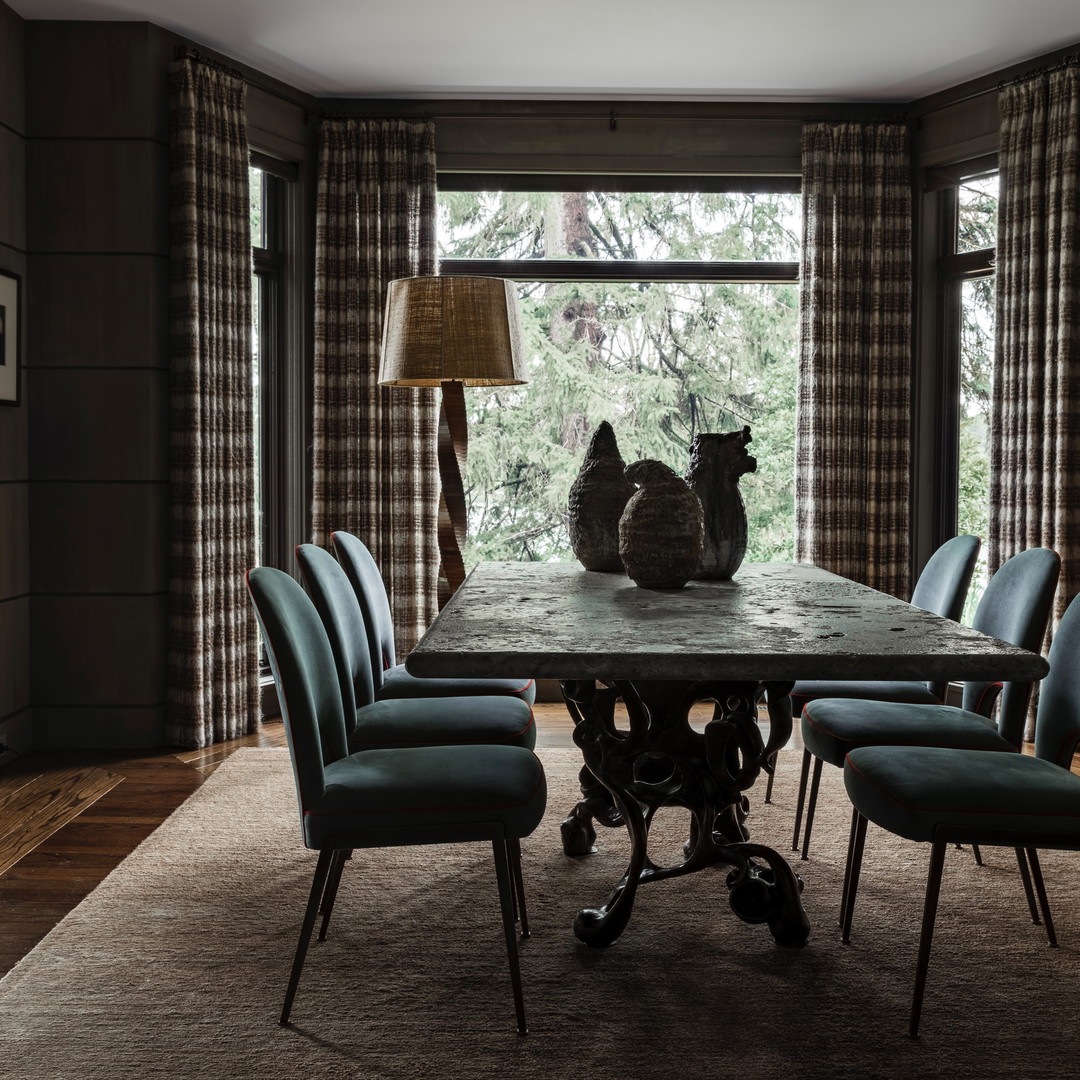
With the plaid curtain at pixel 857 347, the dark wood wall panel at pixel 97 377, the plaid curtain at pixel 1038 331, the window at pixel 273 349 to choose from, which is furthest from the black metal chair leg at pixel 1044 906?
the window at pixel 273 349

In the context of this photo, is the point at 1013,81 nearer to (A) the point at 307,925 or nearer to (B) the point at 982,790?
(B) the point at 982,790

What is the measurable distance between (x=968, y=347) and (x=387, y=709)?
347 centimetres

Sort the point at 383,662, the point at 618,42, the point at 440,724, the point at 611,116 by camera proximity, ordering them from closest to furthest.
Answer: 1. the point at 440,724
2. the point at 383,662
3. the point at 618,42
4. the point at 611,116

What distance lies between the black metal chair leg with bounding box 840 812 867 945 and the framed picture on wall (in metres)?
3.23

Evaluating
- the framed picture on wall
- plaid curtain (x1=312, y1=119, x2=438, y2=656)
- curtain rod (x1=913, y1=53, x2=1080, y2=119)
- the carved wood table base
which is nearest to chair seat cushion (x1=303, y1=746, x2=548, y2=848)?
the carved wood table base

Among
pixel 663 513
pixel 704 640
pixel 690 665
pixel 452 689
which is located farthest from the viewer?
pixel 452 689

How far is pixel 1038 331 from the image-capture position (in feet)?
13.9

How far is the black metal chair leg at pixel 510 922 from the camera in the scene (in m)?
1.88

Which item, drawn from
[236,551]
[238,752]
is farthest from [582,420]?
[238,752]

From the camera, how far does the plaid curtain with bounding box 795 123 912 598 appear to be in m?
4.65

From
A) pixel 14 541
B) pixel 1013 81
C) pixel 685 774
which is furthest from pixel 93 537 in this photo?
pixel 1013 81

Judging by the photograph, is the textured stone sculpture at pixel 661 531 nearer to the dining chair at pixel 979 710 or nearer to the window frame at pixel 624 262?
the dining chair at pixel 979 710

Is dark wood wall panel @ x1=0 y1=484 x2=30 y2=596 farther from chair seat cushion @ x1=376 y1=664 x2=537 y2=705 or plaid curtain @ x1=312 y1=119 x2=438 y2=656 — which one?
chair seat cushion @ x1=376 y1=664 x2=537 y2=705

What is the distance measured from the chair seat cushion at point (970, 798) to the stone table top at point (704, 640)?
0.29m
